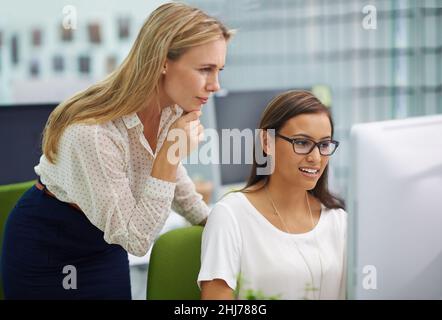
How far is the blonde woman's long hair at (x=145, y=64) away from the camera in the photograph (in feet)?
3.90

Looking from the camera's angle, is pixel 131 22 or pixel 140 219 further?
pixel 131 22

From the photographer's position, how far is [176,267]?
1.28 meters

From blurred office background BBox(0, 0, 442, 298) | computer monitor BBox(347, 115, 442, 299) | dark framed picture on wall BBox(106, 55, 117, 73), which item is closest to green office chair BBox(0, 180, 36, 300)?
computer monitor BBox(347, 115, 442, 299)

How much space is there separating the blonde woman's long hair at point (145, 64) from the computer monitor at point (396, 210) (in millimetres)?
464

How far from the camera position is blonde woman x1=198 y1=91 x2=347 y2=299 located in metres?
1.16

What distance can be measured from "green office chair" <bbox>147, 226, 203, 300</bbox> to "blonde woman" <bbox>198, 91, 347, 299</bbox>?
0.11 meters

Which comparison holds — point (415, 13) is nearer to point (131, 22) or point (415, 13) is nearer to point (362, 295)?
point (131, 22)

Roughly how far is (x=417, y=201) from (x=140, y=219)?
524 millimetres

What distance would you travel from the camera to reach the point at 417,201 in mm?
906

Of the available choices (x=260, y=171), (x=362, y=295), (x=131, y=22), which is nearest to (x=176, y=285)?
(x=260, y=171)

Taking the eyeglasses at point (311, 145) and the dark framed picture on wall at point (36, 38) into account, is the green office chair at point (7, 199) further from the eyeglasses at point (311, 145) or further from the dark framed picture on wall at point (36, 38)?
the dark framed picture on wall at point (36, 38)

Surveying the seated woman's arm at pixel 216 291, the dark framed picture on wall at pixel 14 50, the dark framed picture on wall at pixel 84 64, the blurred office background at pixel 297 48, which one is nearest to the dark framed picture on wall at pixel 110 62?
the blurred office background at pixel 297 48

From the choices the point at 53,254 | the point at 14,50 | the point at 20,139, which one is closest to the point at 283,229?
the point at 53,254
